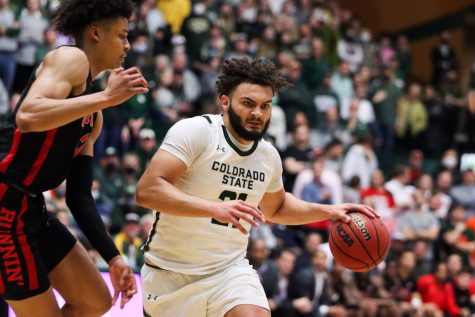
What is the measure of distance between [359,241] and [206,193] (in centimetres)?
98

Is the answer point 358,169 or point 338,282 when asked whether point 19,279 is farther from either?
point 358,169

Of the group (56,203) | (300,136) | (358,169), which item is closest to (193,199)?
(56,203)

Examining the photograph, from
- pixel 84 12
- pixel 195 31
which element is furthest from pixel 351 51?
pixel 84 12

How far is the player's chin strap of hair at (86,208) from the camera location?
5457mm

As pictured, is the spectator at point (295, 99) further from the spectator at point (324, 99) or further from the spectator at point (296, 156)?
the spectator at point (296, 156)

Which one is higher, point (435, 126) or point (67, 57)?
point (67, 57)

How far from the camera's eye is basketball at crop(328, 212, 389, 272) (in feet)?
19.5

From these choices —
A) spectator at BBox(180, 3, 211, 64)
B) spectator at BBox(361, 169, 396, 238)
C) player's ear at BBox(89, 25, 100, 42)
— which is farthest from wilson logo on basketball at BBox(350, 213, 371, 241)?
spectator at BBox(180, 3, 211, 64)

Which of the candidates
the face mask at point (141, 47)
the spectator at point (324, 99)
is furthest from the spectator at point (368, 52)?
Answer: the face mask at point (141, 47)

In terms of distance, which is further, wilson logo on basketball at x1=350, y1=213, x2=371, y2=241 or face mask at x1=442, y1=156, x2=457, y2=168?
face mask at x1=442, y1=156, x2=457, y2=168

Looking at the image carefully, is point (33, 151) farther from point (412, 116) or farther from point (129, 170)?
point (412, 116)

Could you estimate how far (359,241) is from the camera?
5.95m

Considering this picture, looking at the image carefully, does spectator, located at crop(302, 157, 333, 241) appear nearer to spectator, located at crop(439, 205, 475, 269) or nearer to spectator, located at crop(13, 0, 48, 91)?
spectator, located at crop(439, 205, 475, 269)

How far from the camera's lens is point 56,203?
1126 cm
